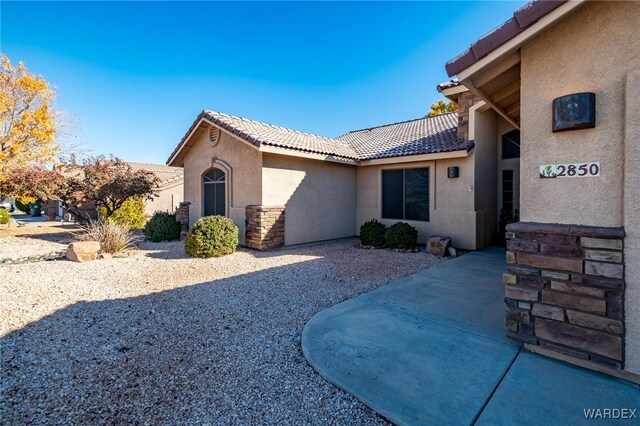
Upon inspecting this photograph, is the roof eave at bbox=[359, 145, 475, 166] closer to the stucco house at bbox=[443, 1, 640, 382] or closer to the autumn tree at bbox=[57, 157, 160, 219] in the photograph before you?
the stucco house at bbox=[443, 1, 640, 382]

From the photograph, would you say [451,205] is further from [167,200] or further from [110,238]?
[167,200]

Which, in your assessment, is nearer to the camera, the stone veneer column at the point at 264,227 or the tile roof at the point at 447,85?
the stone veneer column at the point at 264,227

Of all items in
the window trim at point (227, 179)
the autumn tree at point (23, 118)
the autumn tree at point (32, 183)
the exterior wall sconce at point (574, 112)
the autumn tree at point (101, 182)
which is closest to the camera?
the exterior wall sconce at point (574, 112)

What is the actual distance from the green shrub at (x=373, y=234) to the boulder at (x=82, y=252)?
893 centimetres

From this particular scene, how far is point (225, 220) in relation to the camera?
9.91 meters

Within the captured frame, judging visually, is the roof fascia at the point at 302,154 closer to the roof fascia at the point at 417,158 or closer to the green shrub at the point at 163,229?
the roof fascia at the point at 417,158

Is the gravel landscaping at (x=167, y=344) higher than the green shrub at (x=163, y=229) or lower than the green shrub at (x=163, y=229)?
lower

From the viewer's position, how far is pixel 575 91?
10.9ft

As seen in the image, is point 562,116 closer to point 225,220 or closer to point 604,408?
point 604,408

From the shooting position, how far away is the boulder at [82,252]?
829 cm

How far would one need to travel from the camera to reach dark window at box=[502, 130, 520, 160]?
11266mm

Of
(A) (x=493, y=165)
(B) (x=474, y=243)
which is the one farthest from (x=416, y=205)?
(A) (x=493, y=165)

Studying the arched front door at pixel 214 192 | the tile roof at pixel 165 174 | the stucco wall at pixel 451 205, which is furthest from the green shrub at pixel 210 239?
the tile roof at pixel 165 174

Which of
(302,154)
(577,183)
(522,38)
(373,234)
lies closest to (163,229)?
(302,154)
